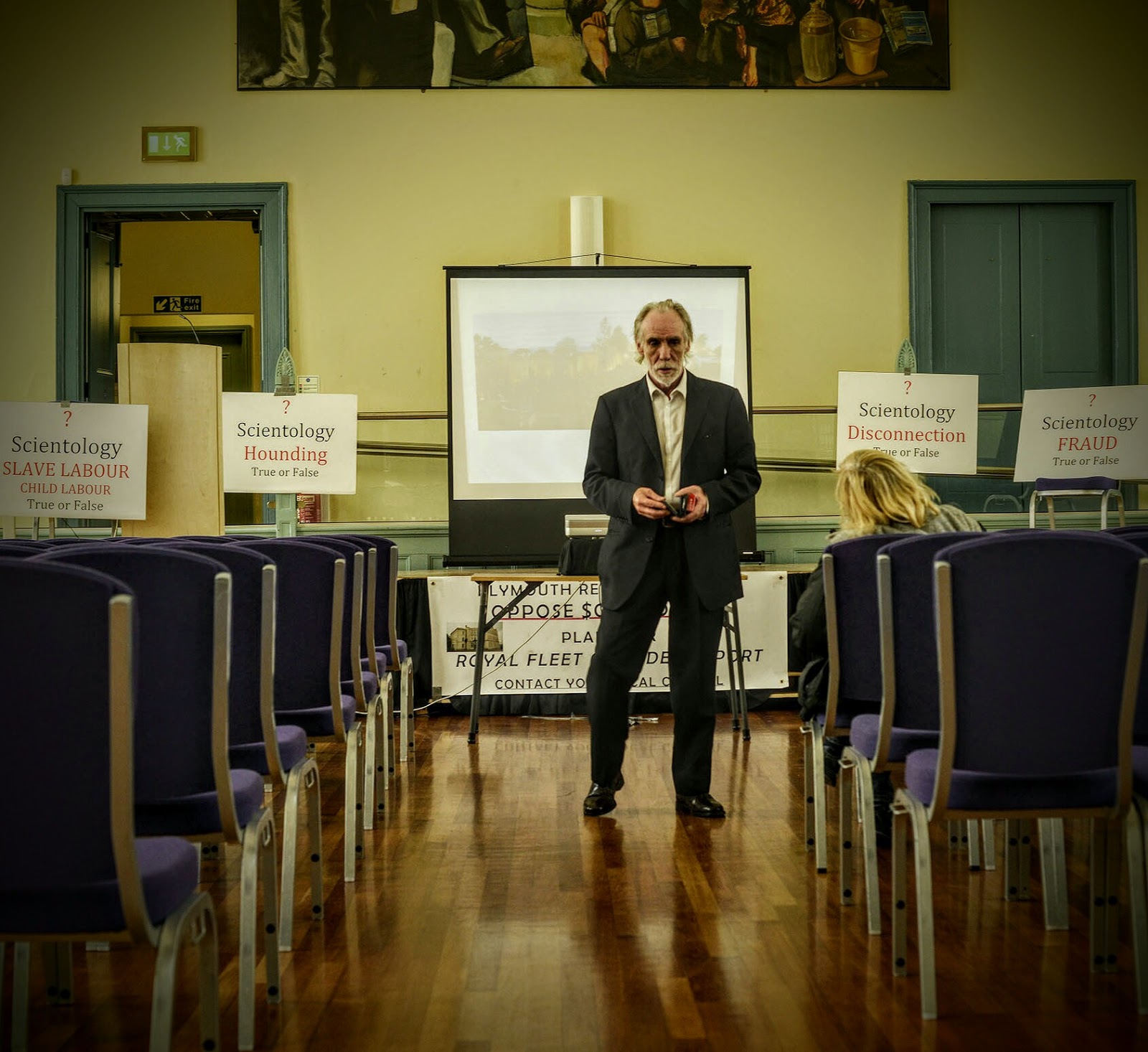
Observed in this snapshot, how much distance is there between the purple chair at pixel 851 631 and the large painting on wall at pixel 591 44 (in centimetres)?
567

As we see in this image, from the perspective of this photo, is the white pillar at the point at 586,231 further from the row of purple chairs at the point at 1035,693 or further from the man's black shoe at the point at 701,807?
the row of purple chairs at the point at 1035,693

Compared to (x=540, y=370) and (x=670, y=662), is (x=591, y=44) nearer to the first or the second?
(x=540, y=370)

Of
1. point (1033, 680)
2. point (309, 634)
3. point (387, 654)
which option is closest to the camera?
point (1033, 680)

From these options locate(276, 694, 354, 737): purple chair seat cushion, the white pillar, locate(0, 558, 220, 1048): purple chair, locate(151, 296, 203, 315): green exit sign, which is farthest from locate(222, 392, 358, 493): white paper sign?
locate(0, 558, 220, 1048): purple chair

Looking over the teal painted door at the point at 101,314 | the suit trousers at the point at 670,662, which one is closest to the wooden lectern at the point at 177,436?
the teal painted door at the point at 101,314

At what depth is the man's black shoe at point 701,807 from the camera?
4070 millimetres

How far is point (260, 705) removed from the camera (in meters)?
2.61

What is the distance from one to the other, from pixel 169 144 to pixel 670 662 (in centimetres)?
557

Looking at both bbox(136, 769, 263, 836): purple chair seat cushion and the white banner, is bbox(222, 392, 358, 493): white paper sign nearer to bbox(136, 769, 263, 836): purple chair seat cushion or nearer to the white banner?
the white banner

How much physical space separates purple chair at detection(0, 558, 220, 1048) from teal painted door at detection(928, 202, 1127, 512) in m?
7.14

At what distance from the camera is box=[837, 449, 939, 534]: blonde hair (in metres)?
3.42

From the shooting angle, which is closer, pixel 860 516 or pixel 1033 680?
pixel 1033 680

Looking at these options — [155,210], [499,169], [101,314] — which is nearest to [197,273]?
[101,314]

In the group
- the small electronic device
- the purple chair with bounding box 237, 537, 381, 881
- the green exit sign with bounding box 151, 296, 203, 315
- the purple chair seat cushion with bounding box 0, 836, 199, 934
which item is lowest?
the purple chair seat cushion with bounding box 0, 836, 199, 934
